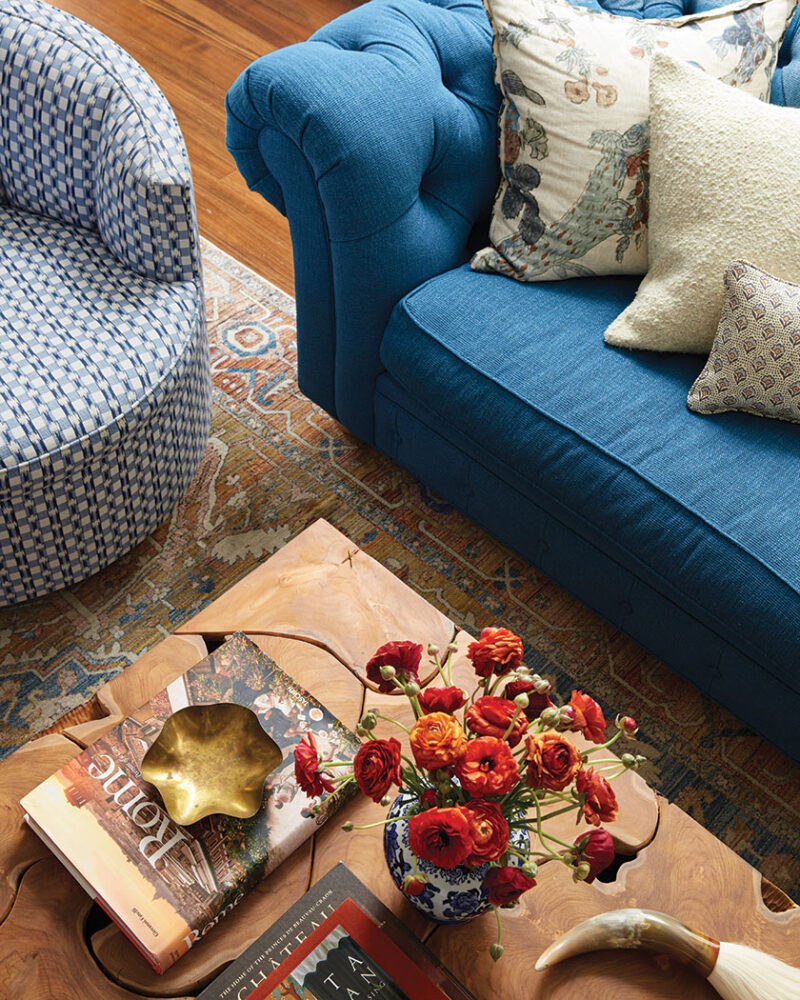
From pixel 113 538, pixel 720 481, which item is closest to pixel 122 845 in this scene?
pixel 113 538

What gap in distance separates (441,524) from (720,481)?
0.59 m

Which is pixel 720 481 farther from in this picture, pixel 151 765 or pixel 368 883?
pixel 151 765

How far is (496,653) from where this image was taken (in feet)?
2.73

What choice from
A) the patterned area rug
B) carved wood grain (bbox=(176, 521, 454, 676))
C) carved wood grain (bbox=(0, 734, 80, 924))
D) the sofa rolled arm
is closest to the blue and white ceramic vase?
carved wood grain (bbox=(176, 521, 454, 676))

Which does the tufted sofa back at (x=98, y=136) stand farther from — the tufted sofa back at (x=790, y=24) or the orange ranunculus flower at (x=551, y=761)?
the orange ranunculus flower at (x=551, y=761)

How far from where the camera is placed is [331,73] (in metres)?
1.47

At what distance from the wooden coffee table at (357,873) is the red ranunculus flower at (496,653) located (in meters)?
0.30

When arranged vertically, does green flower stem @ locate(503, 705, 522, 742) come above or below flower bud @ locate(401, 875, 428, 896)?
above

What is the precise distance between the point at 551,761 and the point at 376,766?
0.47 feet

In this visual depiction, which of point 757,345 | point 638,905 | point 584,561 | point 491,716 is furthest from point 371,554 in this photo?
point 491,716

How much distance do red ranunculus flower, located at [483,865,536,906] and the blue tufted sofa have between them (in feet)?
2.22

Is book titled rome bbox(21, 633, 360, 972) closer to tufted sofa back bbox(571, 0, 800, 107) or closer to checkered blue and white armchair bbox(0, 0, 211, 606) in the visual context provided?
checkered blue and white armchair bbox(0, 0, 211, 606)

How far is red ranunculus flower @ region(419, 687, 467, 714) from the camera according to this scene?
2.75 feet

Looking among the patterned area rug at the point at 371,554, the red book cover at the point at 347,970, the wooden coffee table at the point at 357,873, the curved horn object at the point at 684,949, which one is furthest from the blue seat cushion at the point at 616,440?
the red book cover at the point at 347,970
